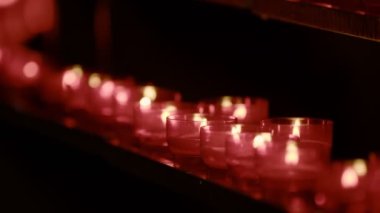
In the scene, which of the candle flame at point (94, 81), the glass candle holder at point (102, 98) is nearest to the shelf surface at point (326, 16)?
the glass candle holder at point (102, 98)

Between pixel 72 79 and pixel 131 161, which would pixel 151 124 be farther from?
pixel 72 79

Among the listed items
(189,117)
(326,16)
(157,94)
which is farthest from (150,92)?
(326,16)

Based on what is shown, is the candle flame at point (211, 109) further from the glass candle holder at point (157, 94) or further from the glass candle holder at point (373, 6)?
the glass candle holder at point (373, 6)

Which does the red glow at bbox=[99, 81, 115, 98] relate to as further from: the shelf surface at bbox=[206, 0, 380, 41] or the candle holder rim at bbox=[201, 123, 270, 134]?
the candle holder rim at bbox=[201, 123, 270, 134]

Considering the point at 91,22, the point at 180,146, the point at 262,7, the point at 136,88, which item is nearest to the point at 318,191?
the point at 180,146

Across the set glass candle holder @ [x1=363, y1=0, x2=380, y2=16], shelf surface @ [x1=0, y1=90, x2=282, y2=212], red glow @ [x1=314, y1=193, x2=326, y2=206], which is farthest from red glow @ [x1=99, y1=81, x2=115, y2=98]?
red glow @ [x1=314, y1=193, x2=326, y2=206]

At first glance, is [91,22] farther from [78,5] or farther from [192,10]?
[192,10]
